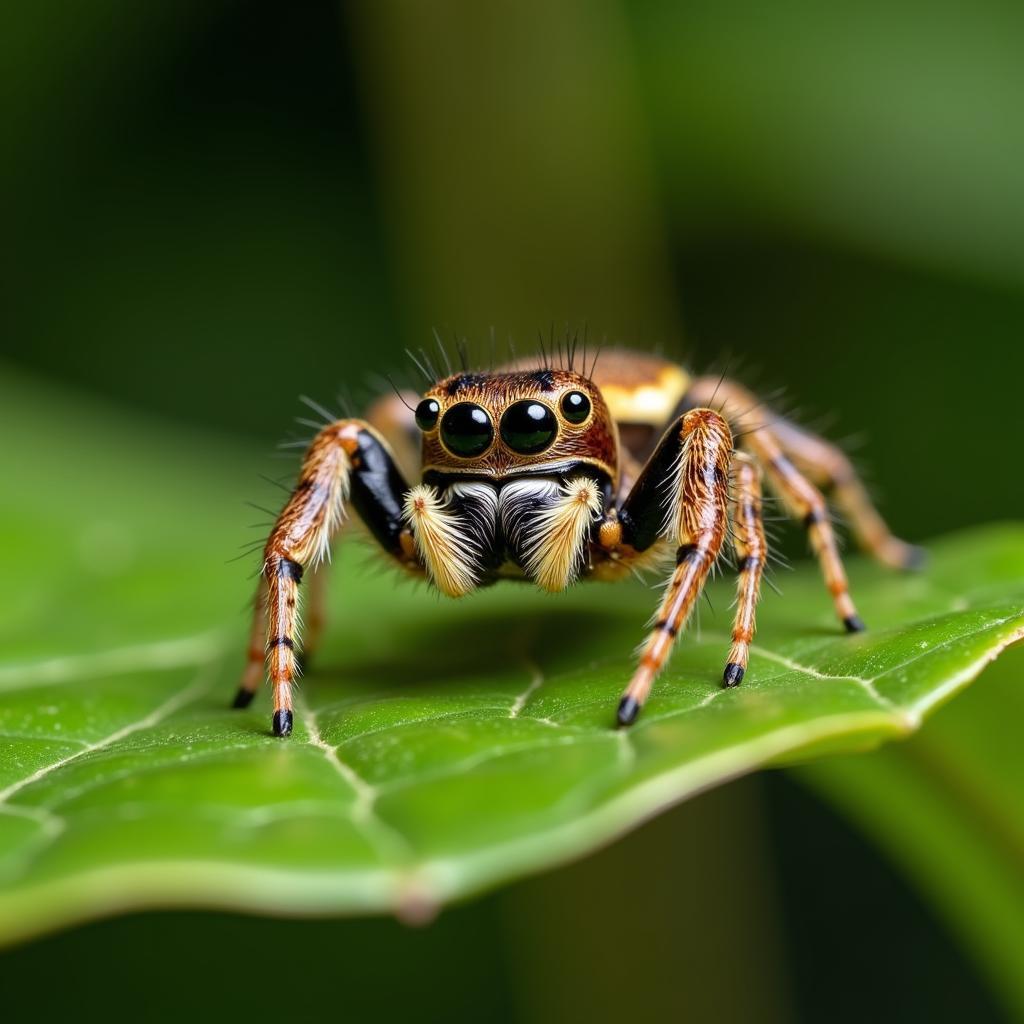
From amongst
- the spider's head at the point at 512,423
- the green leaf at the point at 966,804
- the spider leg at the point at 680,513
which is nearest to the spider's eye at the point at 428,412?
the spider's head at the point at 512,423

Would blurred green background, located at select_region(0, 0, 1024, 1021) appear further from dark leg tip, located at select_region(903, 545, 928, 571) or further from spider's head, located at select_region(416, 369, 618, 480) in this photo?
spider's head, located at select_region(416, 369, 618, 480)

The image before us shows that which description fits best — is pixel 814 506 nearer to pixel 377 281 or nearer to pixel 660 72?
pixel 660 72

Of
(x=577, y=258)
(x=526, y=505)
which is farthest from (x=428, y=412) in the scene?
(x=577, y=258)

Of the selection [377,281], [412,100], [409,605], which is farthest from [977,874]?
[377,281]

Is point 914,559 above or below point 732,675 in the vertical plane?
above

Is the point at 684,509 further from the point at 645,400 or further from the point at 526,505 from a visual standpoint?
the point at 645,400

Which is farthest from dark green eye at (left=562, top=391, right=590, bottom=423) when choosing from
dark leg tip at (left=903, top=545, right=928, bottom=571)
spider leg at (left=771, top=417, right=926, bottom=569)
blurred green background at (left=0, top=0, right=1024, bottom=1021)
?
blurred green background at (left=0, top=0, right=1024, bottom=1021)

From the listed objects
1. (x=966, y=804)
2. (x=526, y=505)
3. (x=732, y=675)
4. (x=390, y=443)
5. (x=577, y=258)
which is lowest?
(x=966, y=804)
